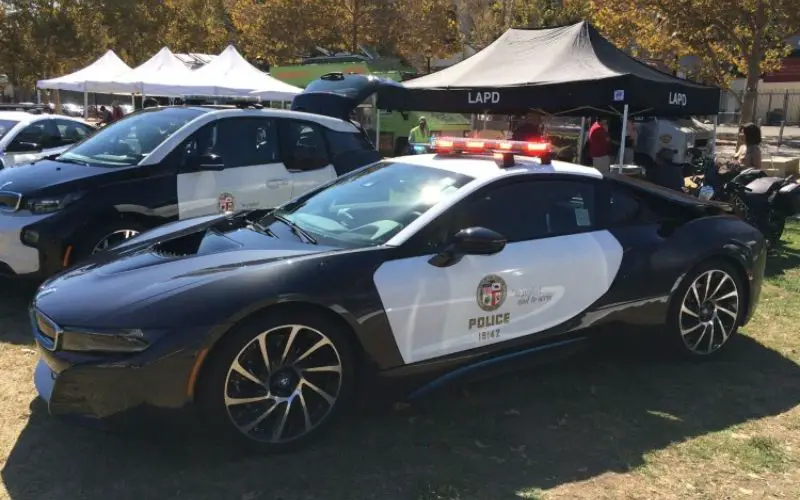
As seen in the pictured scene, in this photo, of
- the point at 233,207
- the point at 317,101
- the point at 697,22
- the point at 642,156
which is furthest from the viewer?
the point at 697,22

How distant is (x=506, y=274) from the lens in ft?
12.1

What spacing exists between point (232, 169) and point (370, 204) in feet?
8.55

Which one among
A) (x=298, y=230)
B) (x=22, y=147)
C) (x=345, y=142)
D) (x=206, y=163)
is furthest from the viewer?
(x=22, y=147)

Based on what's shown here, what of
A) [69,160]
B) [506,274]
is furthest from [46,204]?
[506,274]

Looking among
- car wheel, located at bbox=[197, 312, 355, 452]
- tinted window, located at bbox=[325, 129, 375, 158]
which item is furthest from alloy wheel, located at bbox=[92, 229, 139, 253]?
car wheel, located at bbox=[197, 312, 355, 452]

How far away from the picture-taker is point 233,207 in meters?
6.18

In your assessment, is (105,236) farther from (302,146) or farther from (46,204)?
(302,146)

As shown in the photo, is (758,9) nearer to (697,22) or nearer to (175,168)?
(697,22)

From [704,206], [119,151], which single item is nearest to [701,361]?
[704,206]

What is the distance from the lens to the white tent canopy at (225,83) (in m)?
17.2

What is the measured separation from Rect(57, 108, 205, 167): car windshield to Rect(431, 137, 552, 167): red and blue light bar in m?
2.73

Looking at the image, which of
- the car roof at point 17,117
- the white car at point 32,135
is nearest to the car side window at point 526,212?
the white car at point 32,135

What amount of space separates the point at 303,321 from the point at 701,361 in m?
2.90

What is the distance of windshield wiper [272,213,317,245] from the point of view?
12.1ft
